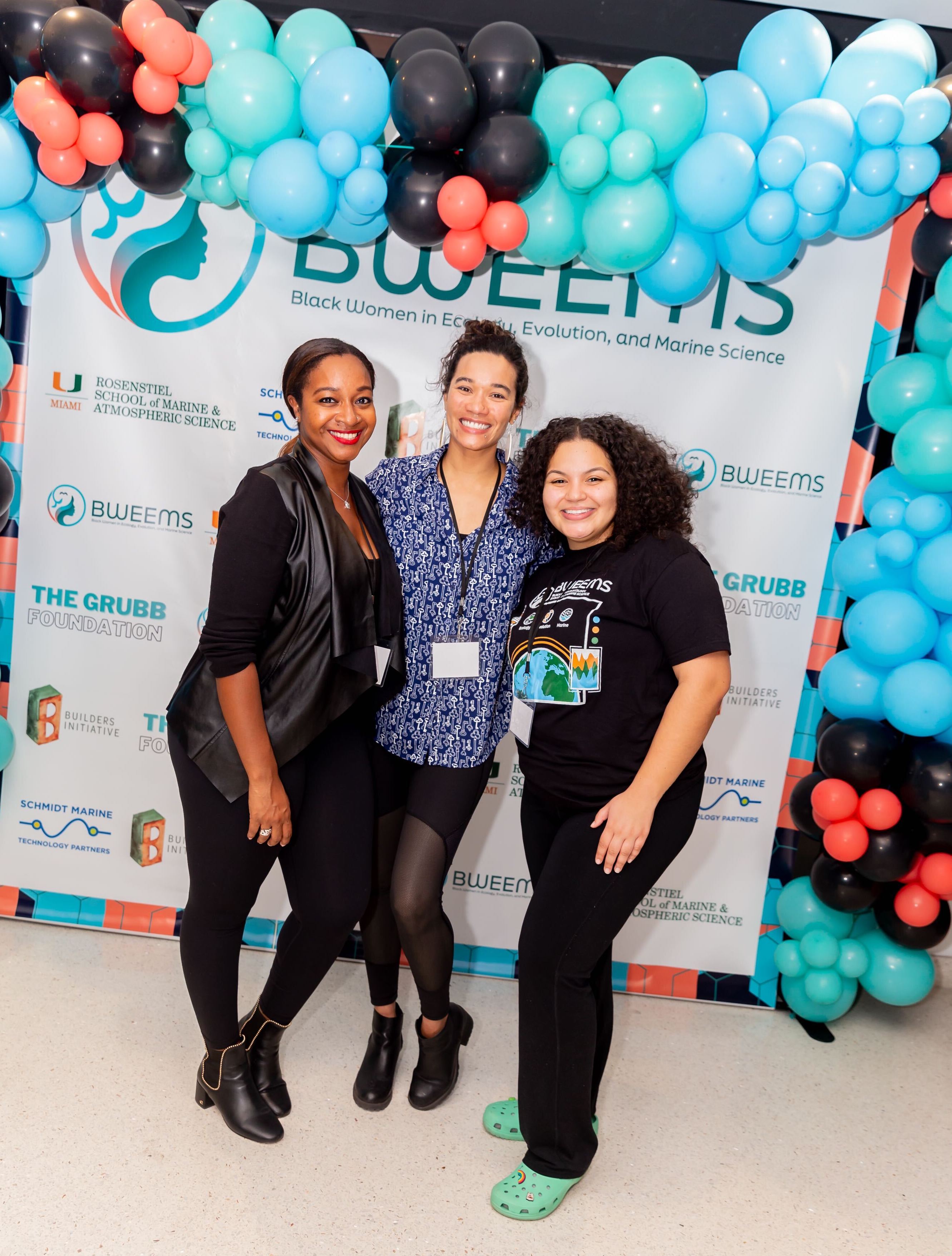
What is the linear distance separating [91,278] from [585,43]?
5.06 ft

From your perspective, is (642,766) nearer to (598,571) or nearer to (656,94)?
(598,571)

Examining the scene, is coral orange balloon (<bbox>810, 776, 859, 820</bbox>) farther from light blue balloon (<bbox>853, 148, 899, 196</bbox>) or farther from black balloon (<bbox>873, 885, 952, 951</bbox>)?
light blue balloon (<bbox>853, 148, 899, 196</bbox>)

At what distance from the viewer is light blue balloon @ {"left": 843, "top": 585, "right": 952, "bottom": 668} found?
2.22 meters

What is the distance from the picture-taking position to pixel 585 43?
2500 mm

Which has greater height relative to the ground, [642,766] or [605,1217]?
[642,766]

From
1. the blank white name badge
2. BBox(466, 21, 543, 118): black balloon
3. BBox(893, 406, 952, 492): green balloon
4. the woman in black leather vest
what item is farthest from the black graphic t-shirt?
BBox(466, 21, 543, 118): black balloon

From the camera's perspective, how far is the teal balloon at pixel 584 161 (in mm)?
2129

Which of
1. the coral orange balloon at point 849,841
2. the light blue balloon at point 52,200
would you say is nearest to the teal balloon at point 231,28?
the light blue balloon at point 52,200

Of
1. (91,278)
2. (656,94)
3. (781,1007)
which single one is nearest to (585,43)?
(656,94)

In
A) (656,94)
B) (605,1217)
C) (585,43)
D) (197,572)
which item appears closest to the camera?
(605,1217)

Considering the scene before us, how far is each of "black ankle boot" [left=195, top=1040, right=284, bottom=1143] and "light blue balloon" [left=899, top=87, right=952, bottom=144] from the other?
102 inches

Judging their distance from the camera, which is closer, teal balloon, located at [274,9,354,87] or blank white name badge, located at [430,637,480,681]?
blank white name badge, located at [430,637,480,681]

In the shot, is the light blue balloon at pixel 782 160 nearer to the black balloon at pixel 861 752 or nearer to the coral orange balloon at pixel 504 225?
the coral orange balloon at pixel 504 225

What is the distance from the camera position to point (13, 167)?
2281mm
